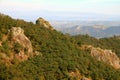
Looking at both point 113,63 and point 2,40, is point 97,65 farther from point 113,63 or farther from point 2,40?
point 2,40

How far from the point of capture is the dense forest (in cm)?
5447

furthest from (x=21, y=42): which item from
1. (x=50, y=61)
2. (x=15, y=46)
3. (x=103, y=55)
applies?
(x=103, y=55)

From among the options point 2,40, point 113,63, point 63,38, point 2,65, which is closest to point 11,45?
point 2,40

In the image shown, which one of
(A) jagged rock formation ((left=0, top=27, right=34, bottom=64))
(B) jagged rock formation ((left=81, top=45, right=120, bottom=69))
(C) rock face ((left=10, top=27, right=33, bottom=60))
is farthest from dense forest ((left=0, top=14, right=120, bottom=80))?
(B) jagged rock formation ((left=81, top=45, right=120, bottom=69))

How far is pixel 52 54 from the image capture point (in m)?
66.2

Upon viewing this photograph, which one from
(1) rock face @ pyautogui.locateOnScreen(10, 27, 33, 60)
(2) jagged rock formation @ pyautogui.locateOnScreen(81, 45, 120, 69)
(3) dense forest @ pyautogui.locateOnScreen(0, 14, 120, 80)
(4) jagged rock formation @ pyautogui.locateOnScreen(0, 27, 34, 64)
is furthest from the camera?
(2) jagged rock formation @ pyautogui.locateOnScreen(81, 45, 120, 69)

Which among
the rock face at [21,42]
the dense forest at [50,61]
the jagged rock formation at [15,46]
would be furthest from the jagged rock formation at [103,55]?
the jagged rock formation at [15,46]

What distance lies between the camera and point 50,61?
6262cm

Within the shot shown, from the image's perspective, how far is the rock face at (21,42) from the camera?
58.1m

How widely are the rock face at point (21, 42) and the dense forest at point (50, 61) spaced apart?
108 cm

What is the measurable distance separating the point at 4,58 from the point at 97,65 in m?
24.9

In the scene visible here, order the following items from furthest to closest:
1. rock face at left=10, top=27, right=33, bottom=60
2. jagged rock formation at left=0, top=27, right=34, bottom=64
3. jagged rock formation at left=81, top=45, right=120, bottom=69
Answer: jagged rock formation at left=81, top=45, right=120, bottom=69
rock face at left=10, top=27, right=33, bottom=60
jagged rock formation at left=0, top=27, right=34, bottom=64

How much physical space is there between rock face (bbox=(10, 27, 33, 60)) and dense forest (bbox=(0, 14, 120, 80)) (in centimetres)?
108

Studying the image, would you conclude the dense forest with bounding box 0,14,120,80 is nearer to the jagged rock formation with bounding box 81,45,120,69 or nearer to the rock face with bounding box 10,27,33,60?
the rock face with bounding box 10,27,33,60
